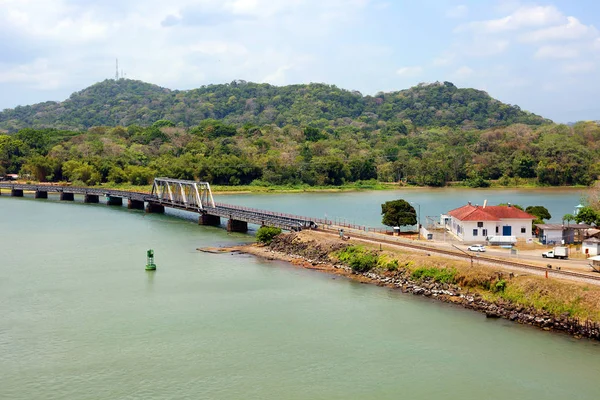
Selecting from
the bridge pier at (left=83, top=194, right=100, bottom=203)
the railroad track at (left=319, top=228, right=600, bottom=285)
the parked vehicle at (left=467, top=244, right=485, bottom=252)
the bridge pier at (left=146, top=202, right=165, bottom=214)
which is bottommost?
the railroad track at (left=319, top=228, right=600, bottom=285)

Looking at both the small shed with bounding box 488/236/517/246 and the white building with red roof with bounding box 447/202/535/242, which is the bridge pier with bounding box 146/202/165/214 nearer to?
the white building with red roof with bounding box 447/202/535/242

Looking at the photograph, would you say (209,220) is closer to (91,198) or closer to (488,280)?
(91,198)

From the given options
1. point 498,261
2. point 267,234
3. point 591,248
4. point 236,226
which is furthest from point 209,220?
point 591,248

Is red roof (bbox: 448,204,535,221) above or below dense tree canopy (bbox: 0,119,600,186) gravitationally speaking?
below

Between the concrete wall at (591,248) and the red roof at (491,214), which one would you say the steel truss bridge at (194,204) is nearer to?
the red roof at (491,214)

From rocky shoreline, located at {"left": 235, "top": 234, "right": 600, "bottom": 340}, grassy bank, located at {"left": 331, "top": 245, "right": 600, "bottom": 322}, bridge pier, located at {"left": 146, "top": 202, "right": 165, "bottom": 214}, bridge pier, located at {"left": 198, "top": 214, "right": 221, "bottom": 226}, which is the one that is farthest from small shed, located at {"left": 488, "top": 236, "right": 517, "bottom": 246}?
bridge pier, located at {"left": 146, "top": 202, "right": 165, "bottom": 214}

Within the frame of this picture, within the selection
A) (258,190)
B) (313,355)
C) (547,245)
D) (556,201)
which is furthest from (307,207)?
(313,355)

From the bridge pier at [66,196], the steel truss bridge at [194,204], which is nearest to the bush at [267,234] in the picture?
Answer: the steel truss bridge at [194,204]
